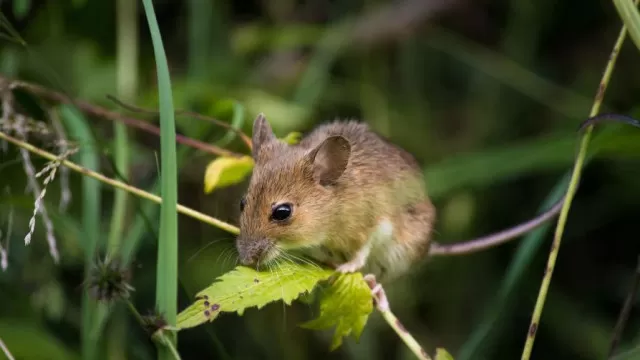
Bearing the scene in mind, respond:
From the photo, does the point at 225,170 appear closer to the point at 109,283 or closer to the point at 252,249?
the point at 252,249

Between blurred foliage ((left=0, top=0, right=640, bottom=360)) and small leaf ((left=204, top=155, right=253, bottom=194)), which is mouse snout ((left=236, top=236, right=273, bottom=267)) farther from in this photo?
blurred foliage ((left=0, top=0, right=640, bottom=360))

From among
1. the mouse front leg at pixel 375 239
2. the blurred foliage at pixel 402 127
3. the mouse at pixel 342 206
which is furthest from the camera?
the blurred foliage at pixel 402 127

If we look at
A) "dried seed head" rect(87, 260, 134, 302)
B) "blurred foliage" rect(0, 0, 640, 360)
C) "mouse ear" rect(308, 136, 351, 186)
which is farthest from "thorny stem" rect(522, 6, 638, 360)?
"blurred foliage" rect(0, 0, 640, 360)

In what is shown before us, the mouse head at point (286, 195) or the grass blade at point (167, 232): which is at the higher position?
the mouse head at point (286, 195)

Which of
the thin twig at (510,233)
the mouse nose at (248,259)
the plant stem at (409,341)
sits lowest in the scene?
the plant stem at (409,341)

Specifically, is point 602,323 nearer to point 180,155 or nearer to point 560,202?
point 560,202

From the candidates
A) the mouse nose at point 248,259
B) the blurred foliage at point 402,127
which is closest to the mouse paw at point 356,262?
the mouse nose at point 248,259

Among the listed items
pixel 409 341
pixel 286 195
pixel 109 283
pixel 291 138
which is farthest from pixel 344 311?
pixel 291 138

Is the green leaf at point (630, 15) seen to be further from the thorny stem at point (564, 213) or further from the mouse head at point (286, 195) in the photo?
the mouse head at point (286, 195)

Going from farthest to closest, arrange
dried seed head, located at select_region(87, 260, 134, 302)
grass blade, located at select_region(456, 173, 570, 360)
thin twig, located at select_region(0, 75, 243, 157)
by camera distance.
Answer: grass blade, located at select_region(456, 173, 570, 360) → thin twig, located at select_region(0, 75, 243, 157) → dried seed head, located at select_region(87, 260, 134, 302)
